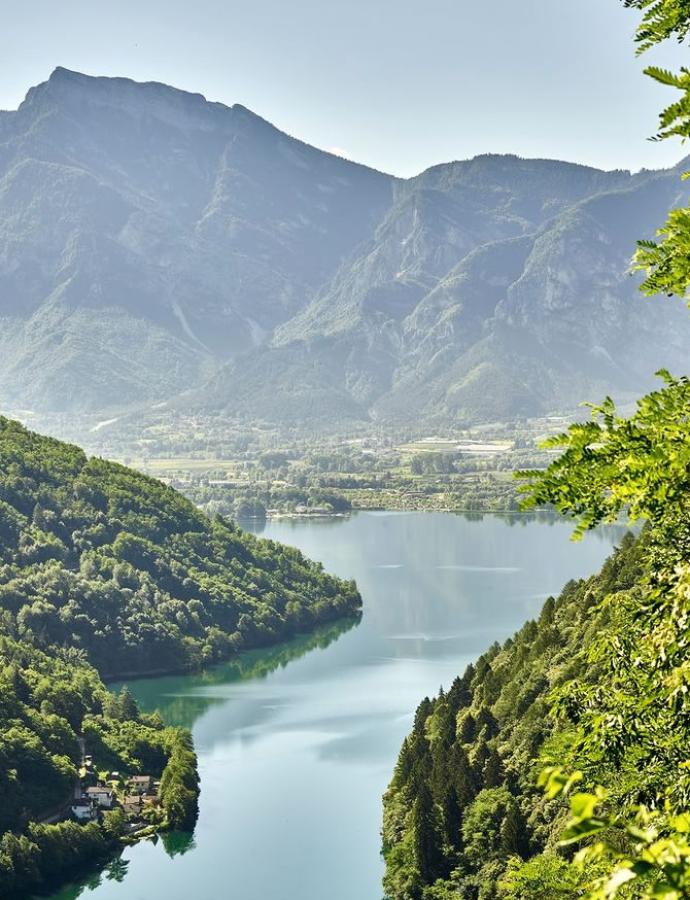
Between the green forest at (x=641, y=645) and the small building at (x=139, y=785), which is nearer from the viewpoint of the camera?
the green forest at (x=641, y=645)

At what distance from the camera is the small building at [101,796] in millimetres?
37312

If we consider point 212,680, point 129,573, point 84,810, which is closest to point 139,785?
point 84,810

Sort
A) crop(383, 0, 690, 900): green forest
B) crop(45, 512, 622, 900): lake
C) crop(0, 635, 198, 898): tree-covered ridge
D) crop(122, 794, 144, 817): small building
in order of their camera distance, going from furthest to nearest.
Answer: crop(122, 794, 144, 817): small building
crop(0, 635, 198, 898): tree-covered ridge
crop(45, 512, 622, 900): lake
crop(383, 0, 690, 900): green forest

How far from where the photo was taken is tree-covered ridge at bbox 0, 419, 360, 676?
2395 inches

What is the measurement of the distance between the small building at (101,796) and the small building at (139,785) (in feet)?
4.46

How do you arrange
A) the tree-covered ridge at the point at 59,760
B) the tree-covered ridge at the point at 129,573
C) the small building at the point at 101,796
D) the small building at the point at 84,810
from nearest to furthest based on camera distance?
the tree-covered ridge at the point at 59,760 → the small building at the point at 84,810 → the small building at the point at 101,796 → the tree-covered ridge at the point at 129,573

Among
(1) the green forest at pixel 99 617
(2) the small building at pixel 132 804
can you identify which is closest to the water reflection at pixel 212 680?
(1) the green forest at pixel 99 617

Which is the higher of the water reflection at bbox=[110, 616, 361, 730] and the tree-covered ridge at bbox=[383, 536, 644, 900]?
the tree-covered ridge at bbox=[383, 536, 644, 900]

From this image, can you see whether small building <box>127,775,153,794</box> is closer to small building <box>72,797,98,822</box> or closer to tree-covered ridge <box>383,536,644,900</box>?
small building <box>72,797,98,822</box>

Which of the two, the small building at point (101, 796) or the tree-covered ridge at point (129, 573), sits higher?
the tree-covered ridge at point (129, 573)

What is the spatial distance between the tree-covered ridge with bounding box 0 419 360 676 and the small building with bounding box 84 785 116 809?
17.0m

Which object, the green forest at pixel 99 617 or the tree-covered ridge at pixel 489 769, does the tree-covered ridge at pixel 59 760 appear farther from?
the tree-covered ridge at pixel 489 769

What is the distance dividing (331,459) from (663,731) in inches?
6623

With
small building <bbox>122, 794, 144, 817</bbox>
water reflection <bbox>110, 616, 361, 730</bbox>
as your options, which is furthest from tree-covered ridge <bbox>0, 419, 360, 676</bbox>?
small building <bbox>122, 794, 144, 817</bbox>
